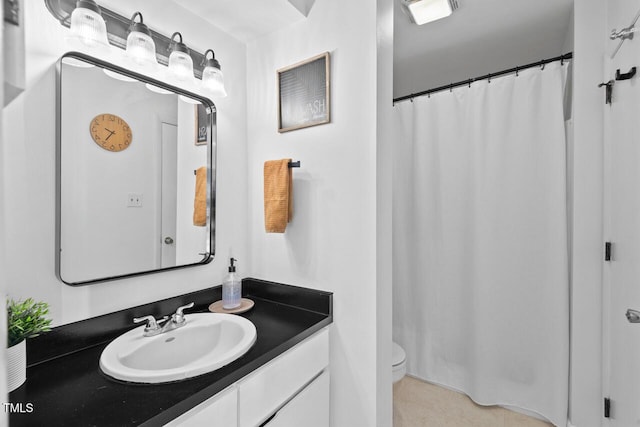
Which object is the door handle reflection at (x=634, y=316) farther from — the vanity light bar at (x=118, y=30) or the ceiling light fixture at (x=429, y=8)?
the vanity light bar at (x=118, y=30)

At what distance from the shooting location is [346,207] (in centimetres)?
131

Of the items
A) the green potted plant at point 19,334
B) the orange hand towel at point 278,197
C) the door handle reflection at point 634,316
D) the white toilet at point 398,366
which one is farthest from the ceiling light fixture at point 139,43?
the door handle reflection at point 634,316

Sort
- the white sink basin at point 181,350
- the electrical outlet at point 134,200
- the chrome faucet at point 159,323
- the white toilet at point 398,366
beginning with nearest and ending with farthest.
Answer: the white sink basin at point 181,350 → the chrome faucet at point 159,323 → the electrical outlet at point 134,200 → the white toilet at point 398,366

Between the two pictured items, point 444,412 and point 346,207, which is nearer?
point 346,207

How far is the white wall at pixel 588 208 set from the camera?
152 centimetres

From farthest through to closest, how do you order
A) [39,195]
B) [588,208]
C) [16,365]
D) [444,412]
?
[444,412] → [588,208] → [39,195] → [16,365]

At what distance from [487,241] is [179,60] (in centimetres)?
200

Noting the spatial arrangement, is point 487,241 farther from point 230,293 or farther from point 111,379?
point 111,379

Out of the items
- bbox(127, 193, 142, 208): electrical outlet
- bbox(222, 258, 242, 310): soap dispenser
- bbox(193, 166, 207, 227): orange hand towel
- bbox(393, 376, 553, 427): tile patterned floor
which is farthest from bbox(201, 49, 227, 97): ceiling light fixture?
bbox(393, 376, 553, 427): tile patterned floor

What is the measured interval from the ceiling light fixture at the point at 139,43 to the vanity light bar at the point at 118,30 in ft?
0.14

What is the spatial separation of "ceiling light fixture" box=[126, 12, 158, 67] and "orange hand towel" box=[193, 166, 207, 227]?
1.62 ft

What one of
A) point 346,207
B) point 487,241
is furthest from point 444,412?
point 346,207

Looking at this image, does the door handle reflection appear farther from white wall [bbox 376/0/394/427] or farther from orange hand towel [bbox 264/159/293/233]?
orange hand towel [bbox 264/159/293/233]

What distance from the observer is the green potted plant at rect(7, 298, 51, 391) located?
757 millimetres
